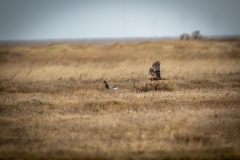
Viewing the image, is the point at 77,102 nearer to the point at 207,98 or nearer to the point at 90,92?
the point at 90,92

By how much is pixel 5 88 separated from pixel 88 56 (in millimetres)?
14291

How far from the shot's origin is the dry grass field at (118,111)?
399 inches

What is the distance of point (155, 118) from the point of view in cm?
1334

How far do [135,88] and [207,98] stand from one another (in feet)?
14.8

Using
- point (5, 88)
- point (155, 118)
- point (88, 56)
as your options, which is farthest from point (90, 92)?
point (88, 56)

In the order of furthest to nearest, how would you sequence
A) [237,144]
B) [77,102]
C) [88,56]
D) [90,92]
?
[88,56]
[90,92]
[77,102]
[237,144]

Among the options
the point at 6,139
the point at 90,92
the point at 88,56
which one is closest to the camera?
the point at 6,139

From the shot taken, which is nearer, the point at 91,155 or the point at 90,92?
the point at 91,155

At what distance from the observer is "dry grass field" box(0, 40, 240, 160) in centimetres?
1014

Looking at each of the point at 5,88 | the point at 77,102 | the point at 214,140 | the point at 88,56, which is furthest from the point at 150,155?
the point at 88,56

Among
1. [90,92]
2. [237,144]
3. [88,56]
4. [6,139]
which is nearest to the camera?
[237,144]

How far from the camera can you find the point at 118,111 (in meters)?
14.9

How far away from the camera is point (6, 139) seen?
11133mm

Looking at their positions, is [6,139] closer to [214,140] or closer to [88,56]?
[214,140]
